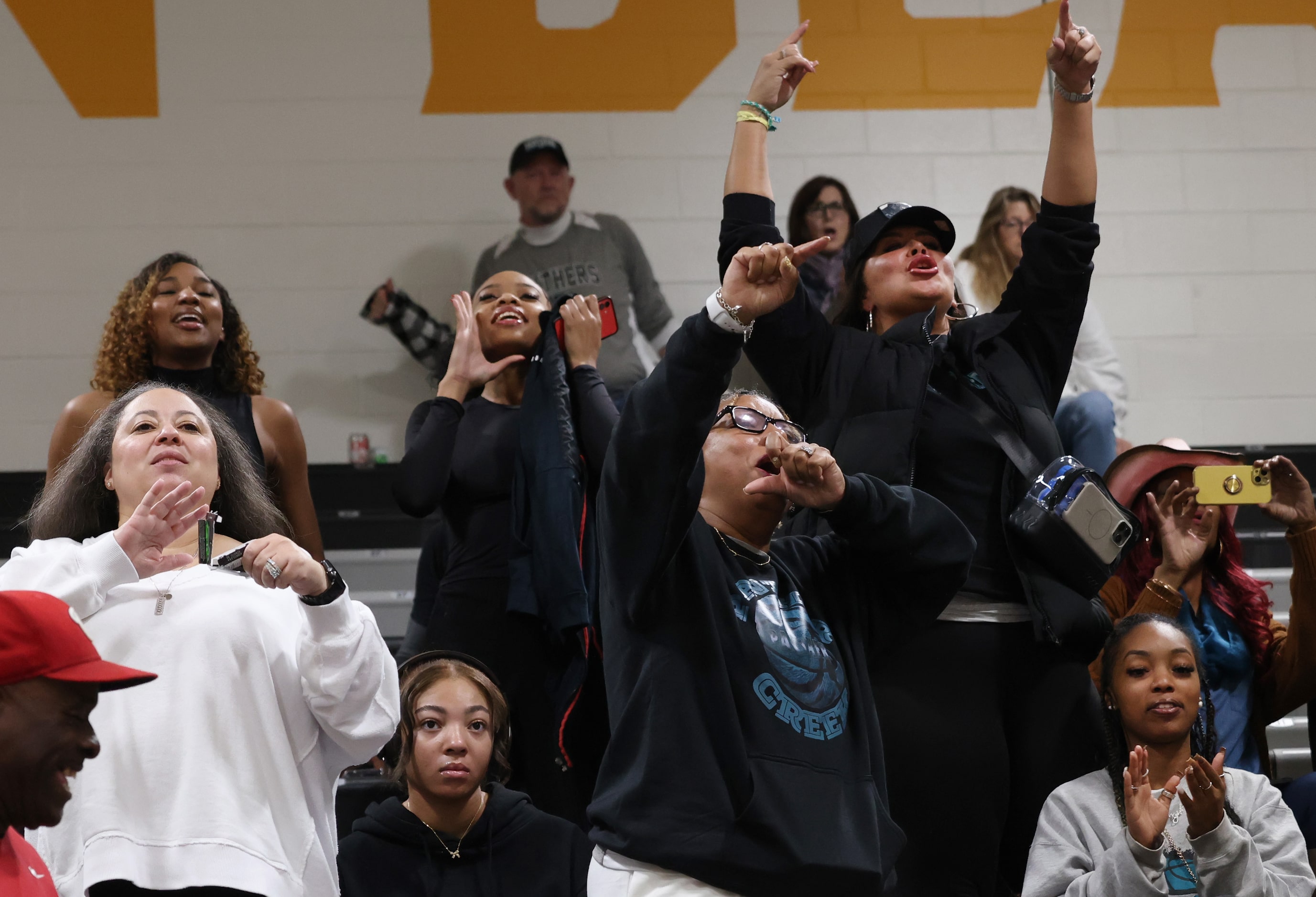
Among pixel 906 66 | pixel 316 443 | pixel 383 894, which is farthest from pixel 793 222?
pixel 383 894

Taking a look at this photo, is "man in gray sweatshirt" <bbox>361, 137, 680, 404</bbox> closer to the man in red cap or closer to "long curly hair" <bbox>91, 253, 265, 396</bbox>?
"long curly hair" <bbox>91, 253, 265, 396</bbox>

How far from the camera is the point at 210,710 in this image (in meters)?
2.04

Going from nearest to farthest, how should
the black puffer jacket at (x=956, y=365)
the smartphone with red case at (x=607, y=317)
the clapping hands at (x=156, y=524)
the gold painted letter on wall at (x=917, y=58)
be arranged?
the clapping hands at (x=156, y=524), the black puffer jacket at (x=956, y=365), the smartphone with red case at (x=607, y=317), the gold painted letter on wall at (x=917, y=58)

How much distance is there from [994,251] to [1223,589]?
6.80 ft

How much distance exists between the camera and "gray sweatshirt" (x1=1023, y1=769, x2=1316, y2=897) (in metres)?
2.39

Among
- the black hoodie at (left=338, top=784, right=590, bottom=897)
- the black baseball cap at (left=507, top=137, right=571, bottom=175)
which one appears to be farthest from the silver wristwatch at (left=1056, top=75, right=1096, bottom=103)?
the black baseball cap at (left=507, top=137, right=571, bottom=175)

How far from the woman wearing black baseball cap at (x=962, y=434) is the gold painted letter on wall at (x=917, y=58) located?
11.6ft

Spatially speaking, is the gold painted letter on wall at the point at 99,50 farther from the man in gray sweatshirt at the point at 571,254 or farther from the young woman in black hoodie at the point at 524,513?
the young woman in black hoodie at the point at 524,513

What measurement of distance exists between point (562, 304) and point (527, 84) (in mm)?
2929

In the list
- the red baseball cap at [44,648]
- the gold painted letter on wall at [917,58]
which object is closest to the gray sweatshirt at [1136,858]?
the red baseball cap at [44,648]

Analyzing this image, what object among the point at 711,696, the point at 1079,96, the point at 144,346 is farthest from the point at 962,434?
the point at 144,346

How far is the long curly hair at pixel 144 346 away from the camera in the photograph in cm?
343

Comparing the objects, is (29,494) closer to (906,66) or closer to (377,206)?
(377,206)

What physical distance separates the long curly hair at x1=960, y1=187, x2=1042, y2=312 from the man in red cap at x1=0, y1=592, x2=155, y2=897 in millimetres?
3869
